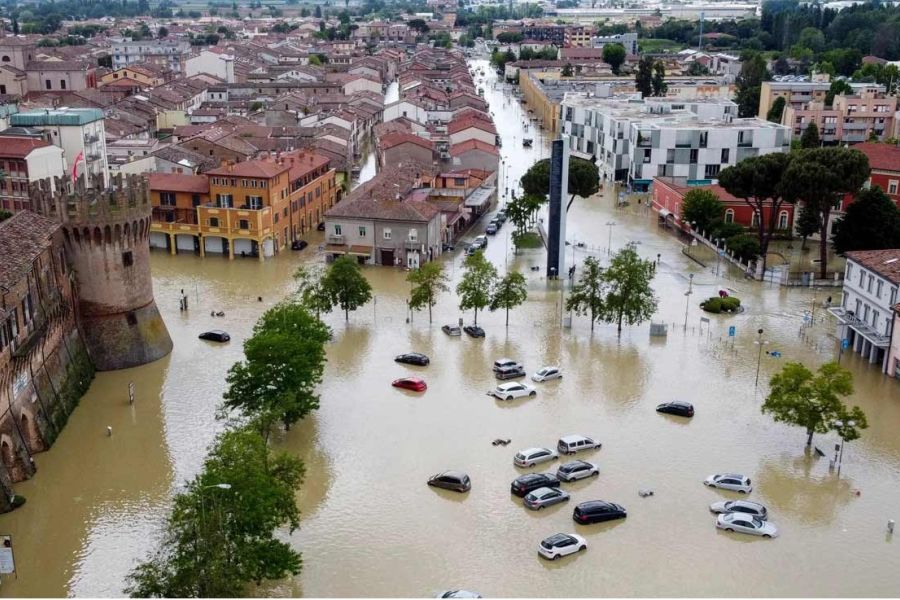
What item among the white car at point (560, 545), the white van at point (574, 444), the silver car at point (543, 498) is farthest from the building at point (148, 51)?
the white car at point (560, 545)

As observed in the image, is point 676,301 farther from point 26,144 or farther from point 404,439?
point 26,144

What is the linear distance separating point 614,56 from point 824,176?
306 ft

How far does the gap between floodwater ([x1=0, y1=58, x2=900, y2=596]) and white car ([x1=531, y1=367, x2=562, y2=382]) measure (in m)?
0.45

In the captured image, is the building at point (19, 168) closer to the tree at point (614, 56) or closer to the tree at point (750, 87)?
the tree at point (750, 87)

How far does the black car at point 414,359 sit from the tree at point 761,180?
1782cm

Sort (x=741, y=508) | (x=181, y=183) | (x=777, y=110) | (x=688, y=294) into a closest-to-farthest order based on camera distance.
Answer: (x=741, y=508) < (x=688, y=294) < (x=181, y=183) < (x=777, y=110)

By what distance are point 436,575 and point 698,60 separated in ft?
411

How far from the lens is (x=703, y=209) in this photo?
151 feet

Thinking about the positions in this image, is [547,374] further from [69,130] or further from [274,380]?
[69,130]

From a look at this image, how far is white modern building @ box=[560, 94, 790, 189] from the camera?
5788 centimetres

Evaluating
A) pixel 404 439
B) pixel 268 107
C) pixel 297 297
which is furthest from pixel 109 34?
pixel 404 439

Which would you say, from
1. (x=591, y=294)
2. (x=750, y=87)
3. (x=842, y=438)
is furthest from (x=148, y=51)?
(x=842, y=438)

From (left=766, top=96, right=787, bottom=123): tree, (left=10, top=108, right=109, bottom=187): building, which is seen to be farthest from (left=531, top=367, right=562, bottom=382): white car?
(left=766, top=96, right=787, bottom=123): tree

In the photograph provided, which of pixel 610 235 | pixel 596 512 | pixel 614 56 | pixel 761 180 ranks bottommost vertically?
pixel 610 235
